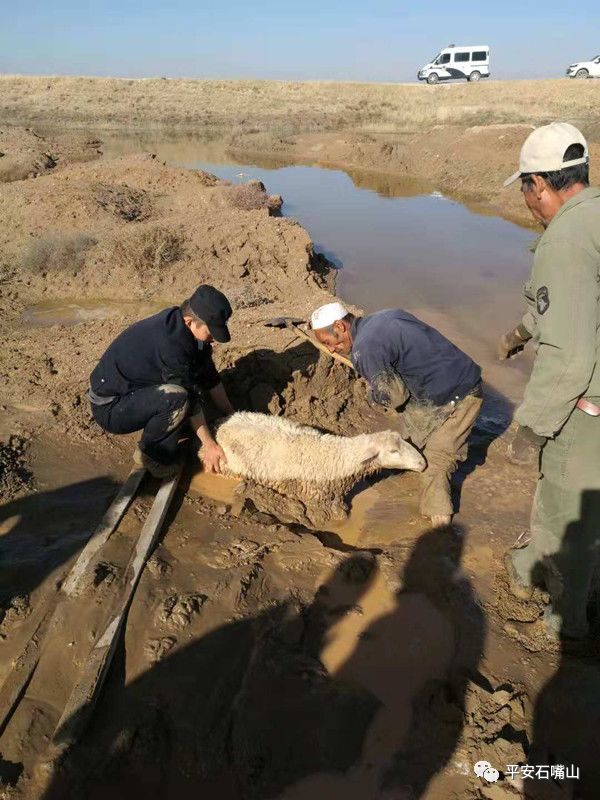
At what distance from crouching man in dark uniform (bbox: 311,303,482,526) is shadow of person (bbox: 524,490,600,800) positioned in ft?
4.48

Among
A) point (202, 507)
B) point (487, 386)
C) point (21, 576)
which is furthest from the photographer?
point (487, 386)

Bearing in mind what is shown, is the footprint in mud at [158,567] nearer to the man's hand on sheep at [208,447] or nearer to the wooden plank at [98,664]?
the wooden plank at [98,664]

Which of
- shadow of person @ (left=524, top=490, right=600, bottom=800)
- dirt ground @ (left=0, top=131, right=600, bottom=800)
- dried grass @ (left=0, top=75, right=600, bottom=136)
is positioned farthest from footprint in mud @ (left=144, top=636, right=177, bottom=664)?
dried grass @ (left=0, top=75, right=600, bottom=136)

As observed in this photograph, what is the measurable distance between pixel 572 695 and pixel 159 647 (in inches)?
103

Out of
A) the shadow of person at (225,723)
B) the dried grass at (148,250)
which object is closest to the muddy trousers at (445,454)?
the shadow of person at (225,723)

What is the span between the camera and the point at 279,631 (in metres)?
3.73

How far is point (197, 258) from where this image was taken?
10.4m

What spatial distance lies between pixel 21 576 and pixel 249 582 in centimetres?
162

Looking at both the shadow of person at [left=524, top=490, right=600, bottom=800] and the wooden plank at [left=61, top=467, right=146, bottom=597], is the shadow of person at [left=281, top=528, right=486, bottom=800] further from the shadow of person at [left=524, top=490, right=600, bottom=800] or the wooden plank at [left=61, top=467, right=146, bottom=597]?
the wooden plank at [left=61, top=467, right=146, bottom=597]

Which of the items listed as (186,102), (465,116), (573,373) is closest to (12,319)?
(573,373)

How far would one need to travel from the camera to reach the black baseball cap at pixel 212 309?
4520mm

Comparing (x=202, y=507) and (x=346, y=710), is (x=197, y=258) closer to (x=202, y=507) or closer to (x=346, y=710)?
(x=202, y=507)

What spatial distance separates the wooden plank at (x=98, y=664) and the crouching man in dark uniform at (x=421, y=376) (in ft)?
7.09

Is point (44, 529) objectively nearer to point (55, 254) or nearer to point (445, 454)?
point (445, 454)
